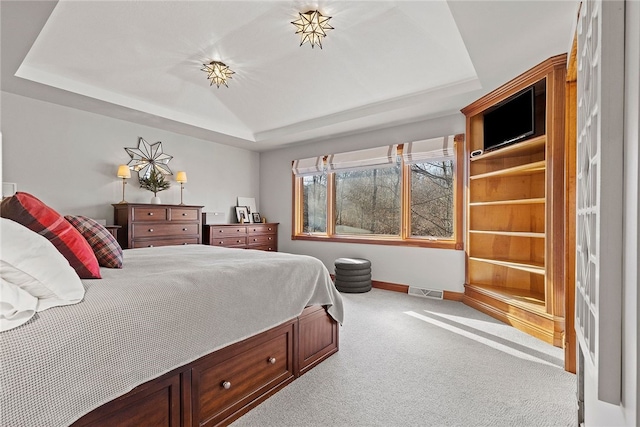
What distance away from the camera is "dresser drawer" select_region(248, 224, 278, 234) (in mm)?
5455

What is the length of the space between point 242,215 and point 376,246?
259 centimetres

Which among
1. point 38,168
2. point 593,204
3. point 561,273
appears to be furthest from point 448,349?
point 38,168

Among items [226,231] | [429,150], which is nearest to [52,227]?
[226,231]

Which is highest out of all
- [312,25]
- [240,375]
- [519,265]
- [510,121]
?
[312,25]

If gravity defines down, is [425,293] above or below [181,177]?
below

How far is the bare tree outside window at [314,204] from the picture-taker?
5449 millimetres

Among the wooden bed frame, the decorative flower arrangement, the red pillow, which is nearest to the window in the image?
the decorative flower arrangement

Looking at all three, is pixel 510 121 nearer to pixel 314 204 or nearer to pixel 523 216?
pixel 523 216

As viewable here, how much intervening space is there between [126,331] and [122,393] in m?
0.22

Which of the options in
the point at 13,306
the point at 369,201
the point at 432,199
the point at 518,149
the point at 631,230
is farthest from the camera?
the point at 369,201

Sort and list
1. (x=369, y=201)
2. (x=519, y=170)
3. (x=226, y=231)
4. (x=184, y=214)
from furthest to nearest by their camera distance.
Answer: (x=226, y=231)
(x=369, y=201)
(x=184, y=214)
(x=519, y=170)

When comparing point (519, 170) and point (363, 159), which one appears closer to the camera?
point (519, 170)

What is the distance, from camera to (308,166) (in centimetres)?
538

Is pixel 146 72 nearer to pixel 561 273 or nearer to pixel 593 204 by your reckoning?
pixel 593 204
